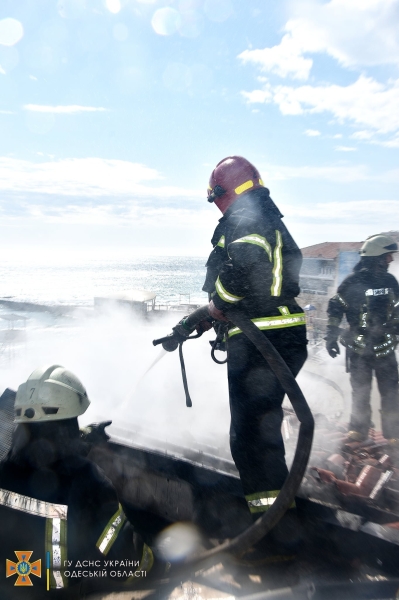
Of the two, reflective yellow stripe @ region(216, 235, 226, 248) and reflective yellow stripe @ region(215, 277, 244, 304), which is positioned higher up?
reflective yellow stripe @ region(216, 235, 226, 248)

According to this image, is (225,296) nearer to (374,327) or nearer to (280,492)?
(280,492)

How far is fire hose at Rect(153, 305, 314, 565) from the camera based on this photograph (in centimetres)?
218

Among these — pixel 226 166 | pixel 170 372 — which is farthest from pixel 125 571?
pixel 170 372

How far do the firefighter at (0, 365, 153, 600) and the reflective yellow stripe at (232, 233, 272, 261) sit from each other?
1327 mm

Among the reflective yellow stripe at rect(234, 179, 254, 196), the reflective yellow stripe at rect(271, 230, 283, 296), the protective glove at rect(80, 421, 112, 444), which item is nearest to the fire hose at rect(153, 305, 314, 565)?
the reflective yellow stripe at rect(271, 230, 283, 296)

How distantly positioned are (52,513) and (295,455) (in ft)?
4.04

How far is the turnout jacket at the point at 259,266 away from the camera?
7.93 ft

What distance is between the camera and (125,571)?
1975mm

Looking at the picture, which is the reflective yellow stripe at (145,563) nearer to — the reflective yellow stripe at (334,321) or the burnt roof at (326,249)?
the reflective yellow stripe at (334,321)

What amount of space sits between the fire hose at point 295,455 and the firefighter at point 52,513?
60 centimetres

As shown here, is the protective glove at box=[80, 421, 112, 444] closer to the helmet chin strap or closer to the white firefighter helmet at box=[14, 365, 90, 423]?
the white firefighter helmet at box=[14, 365, 90, 423]

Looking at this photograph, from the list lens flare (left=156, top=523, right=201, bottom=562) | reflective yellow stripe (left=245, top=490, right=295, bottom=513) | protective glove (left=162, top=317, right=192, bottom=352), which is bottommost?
lens flare (left=156, top=523, right=201, bottom=562)

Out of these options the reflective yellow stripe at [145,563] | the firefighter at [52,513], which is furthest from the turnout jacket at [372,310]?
the firefighter at [52,513]

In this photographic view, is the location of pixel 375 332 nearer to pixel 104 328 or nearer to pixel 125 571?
pixel 125 571
